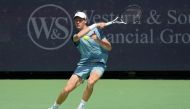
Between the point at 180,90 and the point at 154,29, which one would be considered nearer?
the point at 180,90

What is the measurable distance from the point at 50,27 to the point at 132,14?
1.70 meters

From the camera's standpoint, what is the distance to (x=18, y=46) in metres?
11.6

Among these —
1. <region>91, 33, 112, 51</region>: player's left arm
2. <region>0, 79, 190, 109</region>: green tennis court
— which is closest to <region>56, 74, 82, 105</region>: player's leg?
<region>91, 33, 112, 51</region>: player's left arm

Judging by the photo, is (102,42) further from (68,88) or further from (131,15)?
(131,15)

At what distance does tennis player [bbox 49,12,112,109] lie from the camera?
22.8 feet

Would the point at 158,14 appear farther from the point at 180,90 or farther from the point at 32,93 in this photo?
the point at 32,93

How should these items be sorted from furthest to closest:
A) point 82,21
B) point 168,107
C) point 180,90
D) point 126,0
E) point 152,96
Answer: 1. point 126,0
2. point 180,90
3. point 152,96
4. point 168,107
5. point 82,21

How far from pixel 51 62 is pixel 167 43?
7.93ft

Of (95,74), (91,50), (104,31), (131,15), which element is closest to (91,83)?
(95,74)

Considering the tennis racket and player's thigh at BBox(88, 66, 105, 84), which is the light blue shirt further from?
the tennis racket

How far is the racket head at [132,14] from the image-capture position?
1125cm

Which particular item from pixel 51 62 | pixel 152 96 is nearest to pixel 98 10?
pixel 51 62

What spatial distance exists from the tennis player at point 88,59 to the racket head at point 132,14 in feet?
13.2

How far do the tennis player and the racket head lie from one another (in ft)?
13.2
